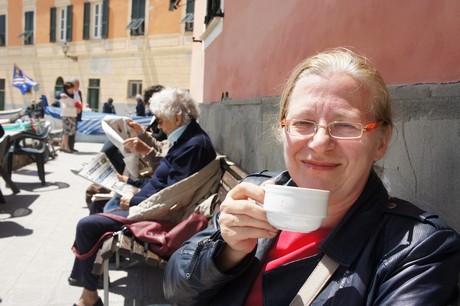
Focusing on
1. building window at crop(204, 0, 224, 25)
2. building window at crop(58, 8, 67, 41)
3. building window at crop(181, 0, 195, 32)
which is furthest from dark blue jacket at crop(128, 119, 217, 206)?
building window at crop(58, 8, 67, 41)

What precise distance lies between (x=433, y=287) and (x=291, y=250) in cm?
48

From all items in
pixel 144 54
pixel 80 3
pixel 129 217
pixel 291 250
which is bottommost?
pixel 129 217

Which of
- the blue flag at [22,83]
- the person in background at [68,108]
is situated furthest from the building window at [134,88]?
the person in background at [68,108]

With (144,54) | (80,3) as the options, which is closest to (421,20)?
(144,54)

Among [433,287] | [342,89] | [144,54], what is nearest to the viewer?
[433,287]

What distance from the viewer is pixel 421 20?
1686 millimetres

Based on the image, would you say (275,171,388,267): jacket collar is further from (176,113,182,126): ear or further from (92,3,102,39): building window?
(92,3,102,39): building window

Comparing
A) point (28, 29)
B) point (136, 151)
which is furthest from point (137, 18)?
point (136, 151)

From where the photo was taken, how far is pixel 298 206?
1000 mm

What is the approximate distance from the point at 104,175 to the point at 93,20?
21.5m

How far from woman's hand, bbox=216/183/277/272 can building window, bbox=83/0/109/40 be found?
23080 mm

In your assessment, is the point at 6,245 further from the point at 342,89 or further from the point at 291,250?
the point at 342,89

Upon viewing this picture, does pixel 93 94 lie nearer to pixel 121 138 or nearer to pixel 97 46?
pixel 97 46

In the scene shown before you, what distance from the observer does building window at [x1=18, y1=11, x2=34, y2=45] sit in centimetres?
2557
